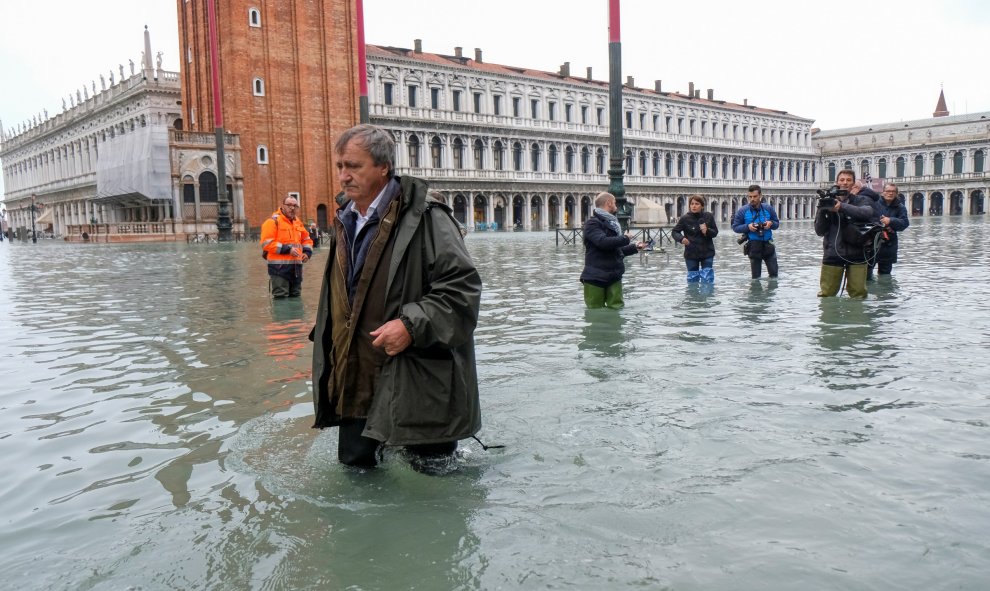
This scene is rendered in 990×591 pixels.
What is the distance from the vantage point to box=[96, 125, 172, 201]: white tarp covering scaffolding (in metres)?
44.3

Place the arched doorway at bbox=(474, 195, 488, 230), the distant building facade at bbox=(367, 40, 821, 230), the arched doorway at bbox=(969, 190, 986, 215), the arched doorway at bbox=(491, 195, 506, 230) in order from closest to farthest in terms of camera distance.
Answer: the distant building facade at bbox=(367, 40, 821, 230) → the arched doorway at bbox=(474, 195, 488, 230) → the arched doorway at bbox=(491, 195, 506, 230) → the arched doorway at bbox=(969, 190, 986, 215)

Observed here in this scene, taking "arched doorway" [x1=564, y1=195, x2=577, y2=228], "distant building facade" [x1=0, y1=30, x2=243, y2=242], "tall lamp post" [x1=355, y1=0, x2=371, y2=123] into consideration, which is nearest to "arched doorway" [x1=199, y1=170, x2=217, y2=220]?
"distant building facade" [x1=0, y1=30, x2=243, y2=242]

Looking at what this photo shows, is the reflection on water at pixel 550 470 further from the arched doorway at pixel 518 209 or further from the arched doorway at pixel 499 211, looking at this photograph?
the arched doorway at pixel 518 209

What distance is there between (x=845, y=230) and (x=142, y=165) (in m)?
44.6

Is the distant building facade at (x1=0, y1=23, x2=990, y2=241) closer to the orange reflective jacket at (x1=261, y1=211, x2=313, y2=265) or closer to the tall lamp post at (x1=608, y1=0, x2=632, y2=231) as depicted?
the tall lamp post at (x1=608, y1=0, x2=632, y2=231)

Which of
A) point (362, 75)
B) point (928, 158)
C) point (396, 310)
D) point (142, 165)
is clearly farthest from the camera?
point (928, 158)

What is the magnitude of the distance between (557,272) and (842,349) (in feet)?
30.5

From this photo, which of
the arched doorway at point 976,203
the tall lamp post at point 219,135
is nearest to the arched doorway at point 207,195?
the tall lamp post at point 219,135

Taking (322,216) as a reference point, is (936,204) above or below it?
above

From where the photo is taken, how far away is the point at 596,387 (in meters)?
5.16

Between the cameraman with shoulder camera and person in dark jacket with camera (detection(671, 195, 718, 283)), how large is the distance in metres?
1.88

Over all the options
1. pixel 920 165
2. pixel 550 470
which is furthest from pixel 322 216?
pixel 920 165

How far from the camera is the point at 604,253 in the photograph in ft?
27.6

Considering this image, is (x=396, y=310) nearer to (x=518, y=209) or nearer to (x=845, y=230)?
(x=845, y=230)
